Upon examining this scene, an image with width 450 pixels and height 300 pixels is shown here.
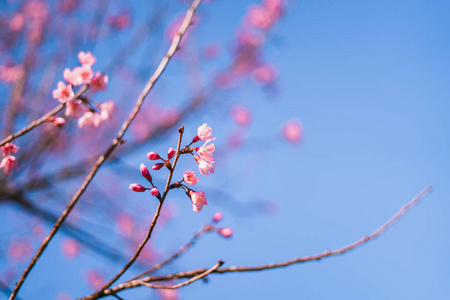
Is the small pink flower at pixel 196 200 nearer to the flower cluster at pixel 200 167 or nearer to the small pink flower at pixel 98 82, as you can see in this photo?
the flower cluster at pixel 200 167

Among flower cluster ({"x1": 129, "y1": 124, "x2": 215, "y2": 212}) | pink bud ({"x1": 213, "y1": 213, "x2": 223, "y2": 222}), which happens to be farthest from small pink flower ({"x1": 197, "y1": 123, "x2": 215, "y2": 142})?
pink bud ({"x1": 213, "y1": 213, "x2": 223, "y2": 222})

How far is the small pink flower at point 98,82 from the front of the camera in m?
1.61

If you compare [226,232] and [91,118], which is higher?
[91,118]

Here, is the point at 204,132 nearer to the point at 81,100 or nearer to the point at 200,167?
the point at 200,167

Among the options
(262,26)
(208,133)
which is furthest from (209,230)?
(262,26)

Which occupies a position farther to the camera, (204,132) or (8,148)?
(8,148)

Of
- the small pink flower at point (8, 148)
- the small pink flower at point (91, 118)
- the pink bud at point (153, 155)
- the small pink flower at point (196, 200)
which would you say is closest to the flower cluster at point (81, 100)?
the small pink flower at point (91, 118)

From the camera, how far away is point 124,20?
5.24 m

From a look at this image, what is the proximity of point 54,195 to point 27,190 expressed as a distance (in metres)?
0.40

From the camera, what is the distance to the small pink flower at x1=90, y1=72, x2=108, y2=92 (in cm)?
161

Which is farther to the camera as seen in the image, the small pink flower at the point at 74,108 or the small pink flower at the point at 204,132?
the small pink flower at the point at 74,108

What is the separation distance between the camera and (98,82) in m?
1.64

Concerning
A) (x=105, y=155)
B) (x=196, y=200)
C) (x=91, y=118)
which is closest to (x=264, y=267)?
(x=196, y=200)

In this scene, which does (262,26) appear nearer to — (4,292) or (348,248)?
(348,248)
